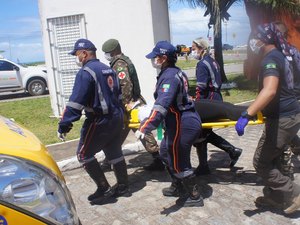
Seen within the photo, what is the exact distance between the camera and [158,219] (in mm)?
3953

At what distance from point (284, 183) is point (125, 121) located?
6.42ft

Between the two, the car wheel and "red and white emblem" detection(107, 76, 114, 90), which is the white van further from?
"red and white emblem" detection(107, 76, 114, 90)

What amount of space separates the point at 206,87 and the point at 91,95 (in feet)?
5.52

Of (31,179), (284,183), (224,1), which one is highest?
(224,1)

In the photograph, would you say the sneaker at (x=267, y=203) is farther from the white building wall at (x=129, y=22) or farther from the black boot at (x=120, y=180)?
the white building wall at (x=129, y=22)

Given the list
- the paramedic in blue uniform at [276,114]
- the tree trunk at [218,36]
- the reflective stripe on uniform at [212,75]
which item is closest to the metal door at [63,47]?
the reflective stripe on uniform at [212,75]

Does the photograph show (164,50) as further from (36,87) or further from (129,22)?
(36,87)

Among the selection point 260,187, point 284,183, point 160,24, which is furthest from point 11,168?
point 160,24

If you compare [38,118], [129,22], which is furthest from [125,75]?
[38,118]

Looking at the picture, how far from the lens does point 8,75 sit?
16719mm

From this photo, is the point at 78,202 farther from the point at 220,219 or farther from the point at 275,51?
the point at 275,51

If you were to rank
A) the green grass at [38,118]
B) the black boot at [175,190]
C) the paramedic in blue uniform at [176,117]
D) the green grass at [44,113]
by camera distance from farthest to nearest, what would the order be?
the green grass at [44,113] → the green grass at [38,118] → the black boot at [175,190] → the paramedic in blue uniform at [176,117]

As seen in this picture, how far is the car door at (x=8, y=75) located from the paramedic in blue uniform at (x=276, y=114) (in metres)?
14.7

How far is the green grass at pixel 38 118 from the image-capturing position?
817 centimetres
